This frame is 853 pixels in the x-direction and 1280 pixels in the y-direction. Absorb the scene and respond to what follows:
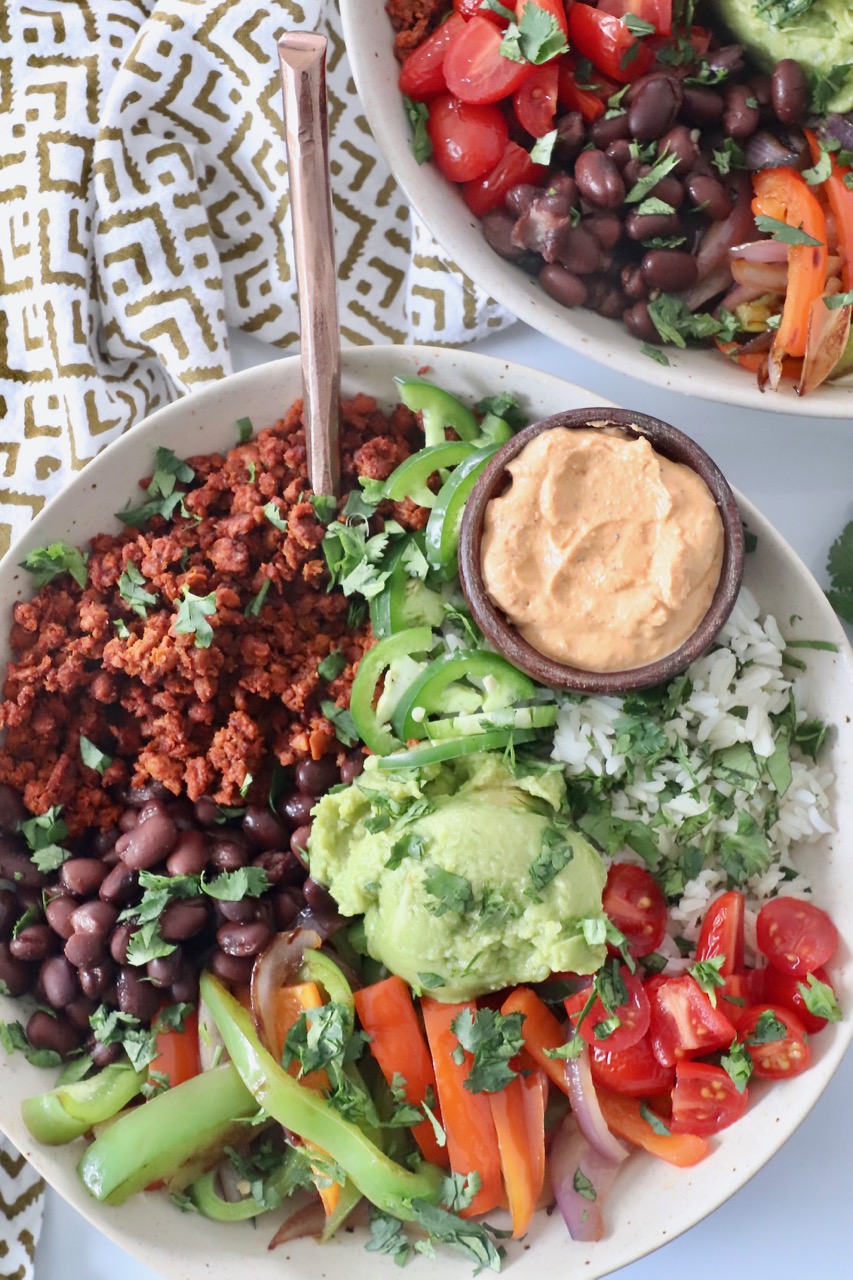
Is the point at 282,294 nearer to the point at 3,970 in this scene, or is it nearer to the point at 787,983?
the point at 3,970

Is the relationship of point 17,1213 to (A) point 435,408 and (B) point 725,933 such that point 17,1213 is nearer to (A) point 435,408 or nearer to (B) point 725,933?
(B) point 725,933

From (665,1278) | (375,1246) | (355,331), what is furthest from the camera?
(355,331)

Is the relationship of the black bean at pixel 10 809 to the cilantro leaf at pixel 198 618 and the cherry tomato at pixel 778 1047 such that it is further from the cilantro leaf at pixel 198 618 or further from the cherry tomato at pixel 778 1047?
the cherry tomato at pixel 778 1047

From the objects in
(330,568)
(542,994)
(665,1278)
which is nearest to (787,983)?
(542,994)

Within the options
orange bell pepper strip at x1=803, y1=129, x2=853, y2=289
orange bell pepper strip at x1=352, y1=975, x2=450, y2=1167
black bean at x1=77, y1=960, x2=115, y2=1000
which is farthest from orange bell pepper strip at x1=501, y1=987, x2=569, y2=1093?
orange bell pepper strip at x1=803, y1=129, x2=853, y2=289

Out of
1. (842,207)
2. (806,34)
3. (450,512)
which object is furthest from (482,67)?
(450,512)

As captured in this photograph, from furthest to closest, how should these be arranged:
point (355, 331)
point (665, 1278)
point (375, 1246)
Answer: point (355, 331)
point (665, 1278)
point (375, 1246)
